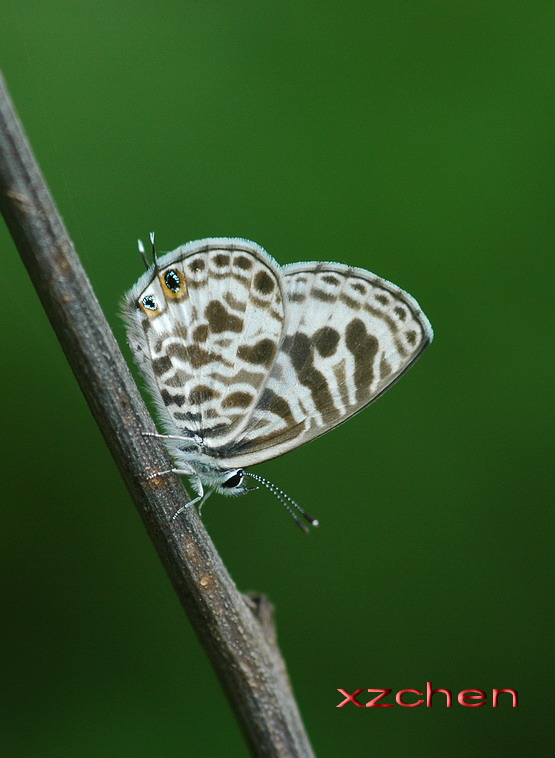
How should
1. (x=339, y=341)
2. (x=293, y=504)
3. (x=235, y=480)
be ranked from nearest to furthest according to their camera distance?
(x=339, y=341)
(x=235, y=480)
(x=293, y=504)

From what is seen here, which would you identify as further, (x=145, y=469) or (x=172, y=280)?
(x=172, y=280)

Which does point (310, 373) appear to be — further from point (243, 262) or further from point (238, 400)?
point (243, 262)

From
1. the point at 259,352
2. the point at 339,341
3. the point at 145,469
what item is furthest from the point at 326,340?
the point at 145,469

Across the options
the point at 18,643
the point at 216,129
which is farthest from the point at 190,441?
the point at 216,129

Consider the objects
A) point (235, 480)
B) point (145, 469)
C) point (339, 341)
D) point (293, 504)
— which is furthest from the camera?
point (293, 504)

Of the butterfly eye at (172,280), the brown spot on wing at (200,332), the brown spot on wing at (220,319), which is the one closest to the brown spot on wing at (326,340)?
the brown spot on wing at (220,319)

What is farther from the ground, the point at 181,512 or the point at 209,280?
the point at 209,280

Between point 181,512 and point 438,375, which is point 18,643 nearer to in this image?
point 181,512
